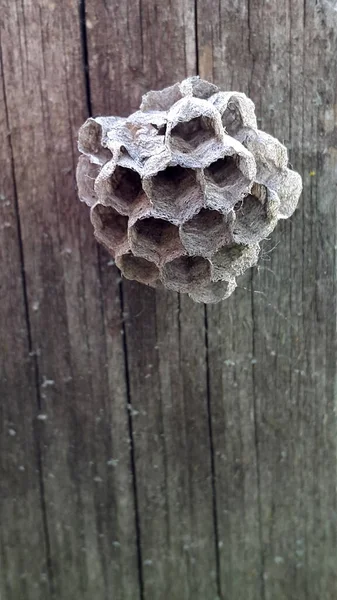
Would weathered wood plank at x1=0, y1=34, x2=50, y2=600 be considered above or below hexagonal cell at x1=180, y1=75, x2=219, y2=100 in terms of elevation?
below

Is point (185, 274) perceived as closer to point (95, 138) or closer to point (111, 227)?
point (111, 227)

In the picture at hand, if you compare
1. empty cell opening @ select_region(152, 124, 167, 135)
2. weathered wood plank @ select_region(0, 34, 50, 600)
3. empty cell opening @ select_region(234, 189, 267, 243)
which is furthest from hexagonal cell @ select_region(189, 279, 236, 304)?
weathered wood plank @ select_region(0, 34, 50, 600)

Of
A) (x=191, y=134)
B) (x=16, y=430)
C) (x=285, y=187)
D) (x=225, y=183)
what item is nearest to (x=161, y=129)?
(x=191, y=134)

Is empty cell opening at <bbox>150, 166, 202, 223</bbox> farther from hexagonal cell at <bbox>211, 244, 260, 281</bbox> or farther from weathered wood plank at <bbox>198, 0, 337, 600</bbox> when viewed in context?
weathered wood plank at <bbox>198, 0, 337, 600</bbox>

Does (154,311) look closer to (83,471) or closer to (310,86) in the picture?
(83,471)

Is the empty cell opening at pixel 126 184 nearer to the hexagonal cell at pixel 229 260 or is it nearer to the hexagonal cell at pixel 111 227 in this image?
the hexagonal cell at pixel 111 227
